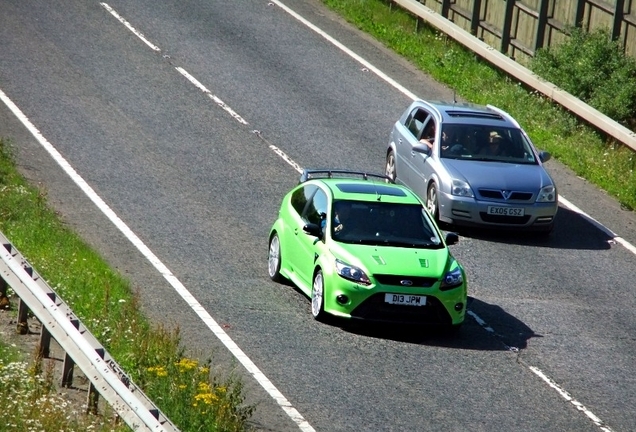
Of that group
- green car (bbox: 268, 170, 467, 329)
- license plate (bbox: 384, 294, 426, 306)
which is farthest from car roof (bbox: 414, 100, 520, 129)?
license plate (bbox: 384, 294, 426, 306)

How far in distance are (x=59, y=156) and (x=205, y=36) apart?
879 centimetres

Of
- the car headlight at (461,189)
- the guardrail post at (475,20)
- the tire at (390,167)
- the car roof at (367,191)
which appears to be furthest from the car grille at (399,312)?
the guardrail post at (475,20)

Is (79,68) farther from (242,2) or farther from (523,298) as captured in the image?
(523,298)

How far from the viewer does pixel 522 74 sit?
1087 inches

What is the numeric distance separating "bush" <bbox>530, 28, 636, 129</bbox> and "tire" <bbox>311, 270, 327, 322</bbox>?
444 inches

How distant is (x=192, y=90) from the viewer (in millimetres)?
27016

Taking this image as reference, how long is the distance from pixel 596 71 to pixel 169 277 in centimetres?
1221

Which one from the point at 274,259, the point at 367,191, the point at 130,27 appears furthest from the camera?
the point at 130,27

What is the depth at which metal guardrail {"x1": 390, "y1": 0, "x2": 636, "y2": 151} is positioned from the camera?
2434 centimetres

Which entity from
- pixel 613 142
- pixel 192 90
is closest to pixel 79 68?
pixel 192 90

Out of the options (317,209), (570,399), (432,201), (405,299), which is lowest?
(432,201)

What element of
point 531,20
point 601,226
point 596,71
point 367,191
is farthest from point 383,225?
point 531,20

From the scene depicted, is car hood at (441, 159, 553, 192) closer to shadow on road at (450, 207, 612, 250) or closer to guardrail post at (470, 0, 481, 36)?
shadow on road at (450, 207, 612, 250)

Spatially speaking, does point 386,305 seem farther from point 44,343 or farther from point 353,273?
point 44,343
